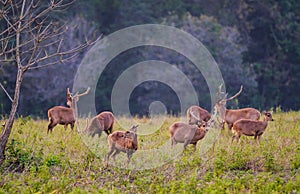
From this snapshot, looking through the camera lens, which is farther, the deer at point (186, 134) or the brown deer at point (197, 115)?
the brown deer at point (197, 115)

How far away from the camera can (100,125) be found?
13.4m

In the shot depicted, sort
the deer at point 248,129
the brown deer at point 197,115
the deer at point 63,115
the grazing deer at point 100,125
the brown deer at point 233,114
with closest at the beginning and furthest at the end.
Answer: the deer at point 248,129 → the grazing deer at point 100,125 → the deer at point 63,115 → the brown deer at point 233,114 → the brown deer at point 197,115

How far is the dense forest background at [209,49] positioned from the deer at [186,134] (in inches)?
648

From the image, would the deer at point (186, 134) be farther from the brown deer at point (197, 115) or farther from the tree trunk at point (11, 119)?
the tree trunk at point (11, 119)

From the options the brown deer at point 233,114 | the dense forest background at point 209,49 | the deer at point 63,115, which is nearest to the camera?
the deer at point 63,115

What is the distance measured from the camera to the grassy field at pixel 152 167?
8852 mm

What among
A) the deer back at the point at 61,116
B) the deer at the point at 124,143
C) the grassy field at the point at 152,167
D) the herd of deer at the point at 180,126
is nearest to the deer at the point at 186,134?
the herd of deer at the point at 180,126

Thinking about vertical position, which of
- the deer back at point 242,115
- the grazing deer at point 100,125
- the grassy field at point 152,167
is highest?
the deer back at point 242,115

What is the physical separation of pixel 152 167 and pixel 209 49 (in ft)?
69.8

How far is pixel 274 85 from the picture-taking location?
31.8 m

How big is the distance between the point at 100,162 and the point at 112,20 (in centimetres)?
2301

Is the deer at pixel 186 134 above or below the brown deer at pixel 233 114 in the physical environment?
below

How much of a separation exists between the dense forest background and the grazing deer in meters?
15.0

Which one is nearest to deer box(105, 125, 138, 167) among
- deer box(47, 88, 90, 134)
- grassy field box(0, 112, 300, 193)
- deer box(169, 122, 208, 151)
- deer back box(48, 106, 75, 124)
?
grassy field box(0, 112, 300, 193)
